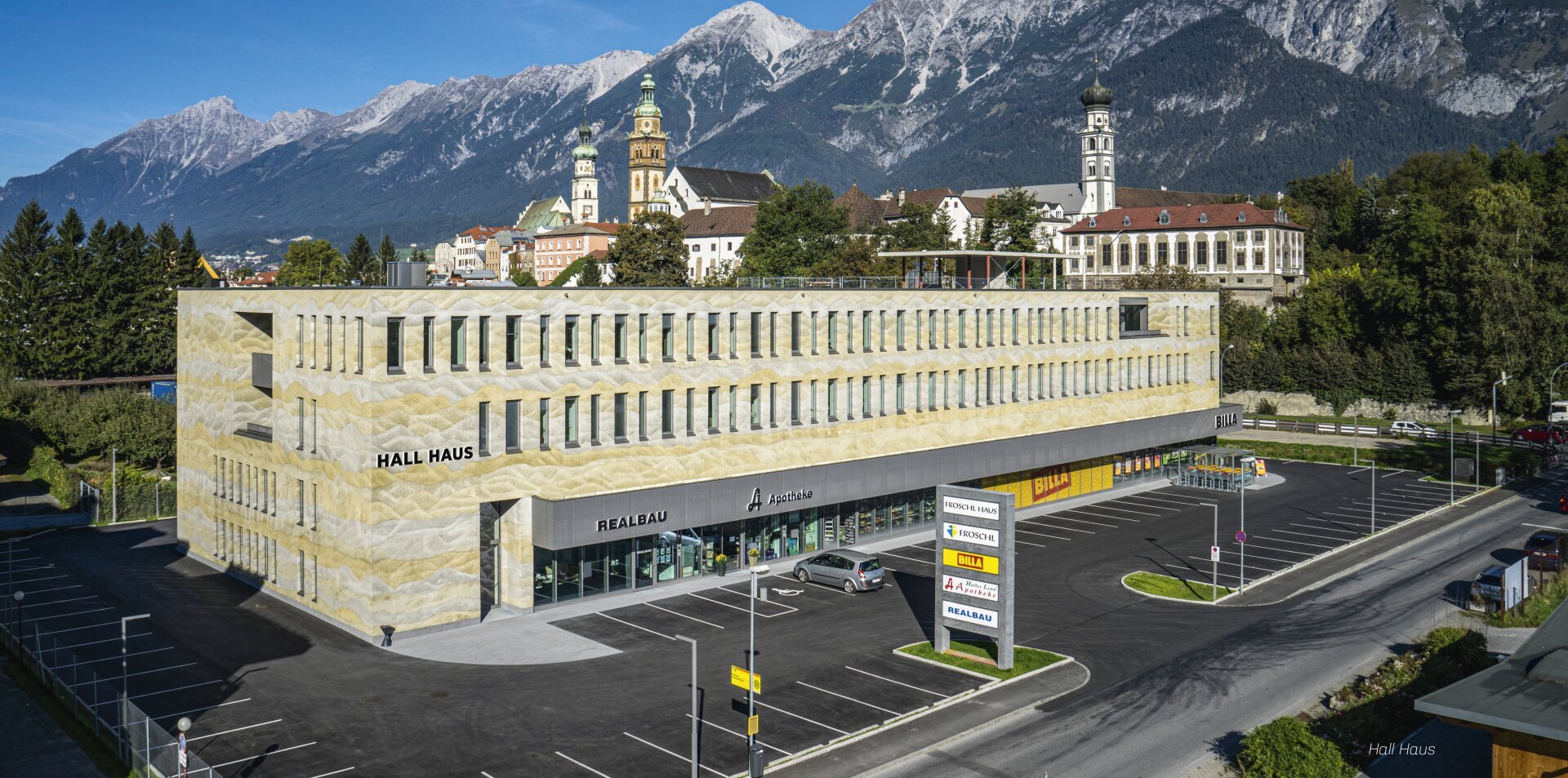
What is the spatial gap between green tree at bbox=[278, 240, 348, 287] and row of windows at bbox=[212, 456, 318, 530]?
9782 cm

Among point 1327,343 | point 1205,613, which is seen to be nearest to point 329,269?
point 1327,343

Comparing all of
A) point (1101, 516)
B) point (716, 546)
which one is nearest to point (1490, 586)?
point (1101, 516)

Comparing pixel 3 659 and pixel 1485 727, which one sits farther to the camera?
pixel 3 659

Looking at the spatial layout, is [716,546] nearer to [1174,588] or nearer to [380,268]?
[1174,588]

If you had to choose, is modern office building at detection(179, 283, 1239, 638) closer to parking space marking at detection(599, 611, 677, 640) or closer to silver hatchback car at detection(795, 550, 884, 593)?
parking space marking at detection(599, 611, 677, 640)

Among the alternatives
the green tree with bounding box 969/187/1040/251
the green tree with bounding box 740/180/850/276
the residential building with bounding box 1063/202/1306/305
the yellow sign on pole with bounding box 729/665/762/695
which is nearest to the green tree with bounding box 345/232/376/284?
the green tree with bounding box 740/180/850/276

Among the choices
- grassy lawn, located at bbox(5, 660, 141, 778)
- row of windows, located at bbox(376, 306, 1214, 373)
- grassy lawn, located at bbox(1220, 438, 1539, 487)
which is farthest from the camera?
grassy lawn, located at bbox(1220, 438, 1539, 487)

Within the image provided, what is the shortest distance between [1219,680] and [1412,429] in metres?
72.0

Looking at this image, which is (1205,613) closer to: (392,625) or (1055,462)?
(1055,462)

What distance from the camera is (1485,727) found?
24.7 meters

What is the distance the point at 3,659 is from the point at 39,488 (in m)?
42.9

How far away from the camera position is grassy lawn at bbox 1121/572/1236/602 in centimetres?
5128

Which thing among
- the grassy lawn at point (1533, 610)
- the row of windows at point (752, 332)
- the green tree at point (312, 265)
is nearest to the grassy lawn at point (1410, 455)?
the row of windows at point (752, 332)

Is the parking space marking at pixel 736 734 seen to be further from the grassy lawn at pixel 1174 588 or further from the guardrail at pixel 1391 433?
the guardrail at pixel 1391 433
